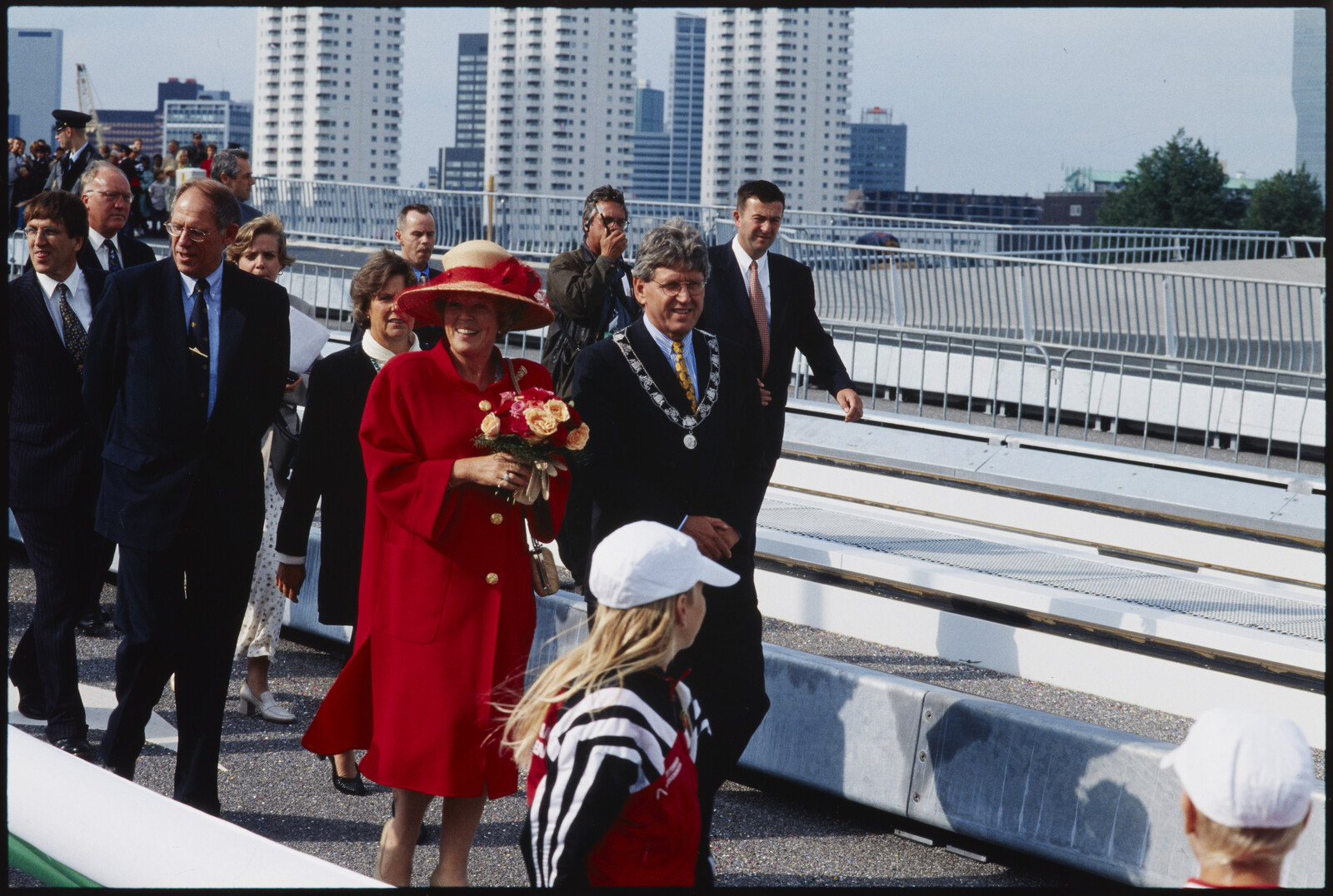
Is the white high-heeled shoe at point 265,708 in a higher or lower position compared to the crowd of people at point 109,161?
lower

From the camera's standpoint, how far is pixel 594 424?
4574 mm

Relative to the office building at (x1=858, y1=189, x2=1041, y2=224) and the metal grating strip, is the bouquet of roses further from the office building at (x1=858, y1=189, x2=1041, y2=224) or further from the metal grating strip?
the office building at (x1=858, y1=189, x2=1041, y2=224)

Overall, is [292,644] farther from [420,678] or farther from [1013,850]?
[1013,850]

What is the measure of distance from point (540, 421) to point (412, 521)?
479 mm

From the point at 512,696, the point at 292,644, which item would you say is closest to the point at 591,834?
the point at 512,696

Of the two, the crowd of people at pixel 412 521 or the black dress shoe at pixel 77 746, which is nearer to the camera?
the crowd of people at pixel 412 521

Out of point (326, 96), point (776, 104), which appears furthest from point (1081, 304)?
point (776, 104)

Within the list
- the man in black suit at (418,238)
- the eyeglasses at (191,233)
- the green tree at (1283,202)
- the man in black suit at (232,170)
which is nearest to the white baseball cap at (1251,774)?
the eyeglasses at (191,233)

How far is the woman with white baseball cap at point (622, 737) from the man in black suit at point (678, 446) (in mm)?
1529

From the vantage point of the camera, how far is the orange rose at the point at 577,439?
13.5 ft

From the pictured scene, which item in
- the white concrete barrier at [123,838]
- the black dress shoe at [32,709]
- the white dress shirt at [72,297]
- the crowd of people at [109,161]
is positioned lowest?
the black dress shoe at [32,709]

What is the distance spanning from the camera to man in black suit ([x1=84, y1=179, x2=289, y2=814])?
4793 mm

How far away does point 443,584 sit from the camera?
4.14 meters

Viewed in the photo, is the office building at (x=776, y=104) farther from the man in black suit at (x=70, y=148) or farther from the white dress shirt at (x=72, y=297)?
the white dress shirt at (x=72, y=297)
